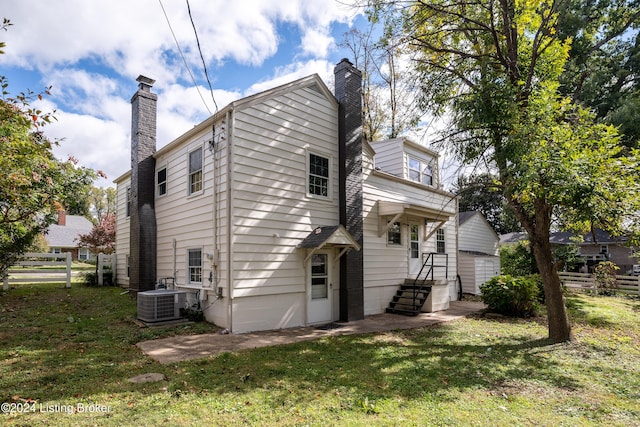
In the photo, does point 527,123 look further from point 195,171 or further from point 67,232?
point 67,232

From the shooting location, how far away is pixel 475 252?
59.3 ft

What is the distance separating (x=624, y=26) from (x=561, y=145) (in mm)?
10077

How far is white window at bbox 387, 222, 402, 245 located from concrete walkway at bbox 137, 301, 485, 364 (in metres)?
2.65

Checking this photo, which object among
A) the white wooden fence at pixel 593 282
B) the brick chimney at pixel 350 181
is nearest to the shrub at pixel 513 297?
the brick chimney at pixel 350 181

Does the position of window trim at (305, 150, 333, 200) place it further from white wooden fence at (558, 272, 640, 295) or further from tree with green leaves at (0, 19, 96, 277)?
white wooden fence at (558, 272, 640, 295)

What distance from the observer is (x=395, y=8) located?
29.4 feet

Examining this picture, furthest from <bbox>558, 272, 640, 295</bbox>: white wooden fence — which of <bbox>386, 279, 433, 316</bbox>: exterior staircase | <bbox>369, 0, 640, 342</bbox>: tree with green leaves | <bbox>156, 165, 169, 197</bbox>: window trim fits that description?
<bbox>156, 165, 169, 197</bbox>: window trim

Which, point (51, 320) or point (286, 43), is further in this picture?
point (286, 43)

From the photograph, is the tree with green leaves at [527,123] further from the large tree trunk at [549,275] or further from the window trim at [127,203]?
the window trim at [127,203]

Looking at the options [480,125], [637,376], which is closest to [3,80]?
[480,125]

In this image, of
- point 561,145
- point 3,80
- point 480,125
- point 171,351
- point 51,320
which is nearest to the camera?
point 3,80

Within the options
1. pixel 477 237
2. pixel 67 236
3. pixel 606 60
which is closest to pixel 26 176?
pixel 477 237

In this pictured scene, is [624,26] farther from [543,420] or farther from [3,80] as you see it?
[3,80]

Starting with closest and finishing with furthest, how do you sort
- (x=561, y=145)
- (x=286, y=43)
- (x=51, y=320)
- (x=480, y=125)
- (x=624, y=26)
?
(x=561, y=145) → (x=480, y=125) → (x=51, y=320) → (x=286, y=43) → (x=624, y=26)
